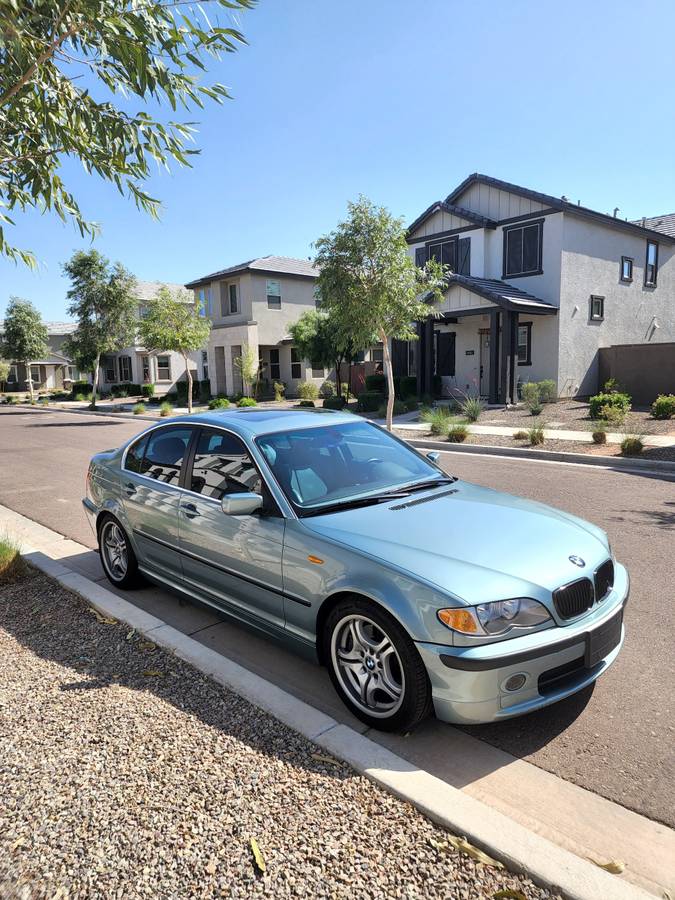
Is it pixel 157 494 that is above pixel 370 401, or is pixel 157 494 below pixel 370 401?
above

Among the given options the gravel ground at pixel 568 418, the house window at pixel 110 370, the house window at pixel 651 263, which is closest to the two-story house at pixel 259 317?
the house window at pixel 110 370

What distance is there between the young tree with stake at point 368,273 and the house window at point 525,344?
8096mm

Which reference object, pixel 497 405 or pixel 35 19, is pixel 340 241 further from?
pixel 35 19

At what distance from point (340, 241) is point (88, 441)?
9.43 m

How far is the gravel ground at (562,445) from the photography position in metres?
11.8

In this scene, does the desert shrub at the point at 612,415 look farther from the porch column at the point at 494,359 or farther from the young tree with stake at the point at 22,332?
the young tree with stake at the point at 22,332

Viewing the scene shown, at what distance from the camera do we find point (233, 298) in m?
34.0

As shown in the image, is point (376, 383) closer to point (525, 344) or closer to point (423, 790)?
point (525, 344)

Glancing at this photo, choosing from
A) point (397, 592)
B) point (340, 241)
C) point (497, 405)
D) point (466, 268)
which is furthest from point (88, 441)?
point (397, 592)

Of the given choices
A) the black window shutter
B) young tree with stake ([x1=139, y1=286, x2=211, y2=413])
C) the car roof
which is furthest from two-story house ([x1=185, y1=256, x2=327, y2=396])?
the car roof

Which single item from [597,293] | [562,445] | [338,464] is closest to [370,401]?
[597,293]

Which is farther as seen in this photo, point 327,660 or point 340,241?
point 340,241

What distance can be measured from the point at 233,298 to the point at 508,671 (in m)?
33.2

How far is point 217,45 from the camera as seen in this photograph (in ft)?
12.7
